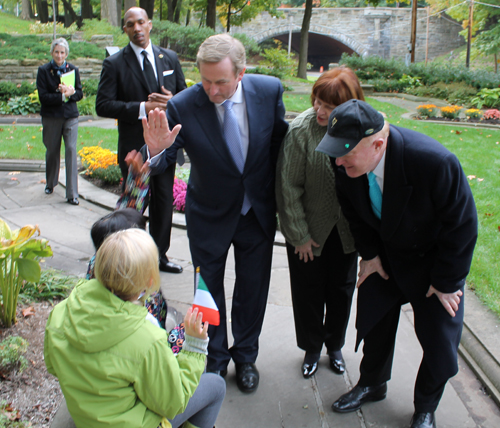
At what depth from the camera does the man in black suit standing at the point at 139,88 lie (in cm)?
418

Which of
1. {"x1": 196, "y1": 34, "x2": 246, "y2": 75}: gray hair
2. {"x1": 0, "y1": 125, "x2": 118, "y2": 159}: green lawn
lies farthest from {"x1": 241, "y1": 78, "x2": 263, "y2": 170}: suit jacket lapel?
{"x1": 0, "y1": 125, "x2": 118, "y2": 159}: green lawn

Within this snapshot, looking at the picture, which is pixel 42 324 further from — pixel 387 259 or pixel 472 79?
pixel 472 79

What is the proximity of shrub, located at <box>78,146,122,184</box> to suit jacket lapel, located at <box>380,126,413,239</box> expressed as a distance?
5128mm

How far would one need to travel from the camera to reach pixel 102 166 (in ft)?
22.6

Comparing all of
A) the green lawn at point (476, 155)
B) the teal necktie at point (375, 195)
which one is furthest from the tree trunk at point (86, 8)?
the teal necktie at point (375, 195)

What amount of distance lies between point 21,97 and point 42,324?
41.5 ft

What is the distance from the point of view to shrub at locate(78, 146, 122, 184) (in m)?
6.71

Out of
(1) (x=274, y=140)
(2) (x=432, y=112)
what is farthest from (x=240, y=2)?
(1) (x=274, y=140)

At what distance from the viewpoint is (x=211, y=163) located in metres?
2.58

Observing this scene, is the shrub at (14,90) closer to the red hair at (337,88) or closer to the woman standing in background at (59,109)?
the woman standing in background at (59,109)

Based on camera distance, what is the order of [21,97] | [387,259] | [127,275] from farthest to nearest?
[21,97] < [387,259] < [127,275]

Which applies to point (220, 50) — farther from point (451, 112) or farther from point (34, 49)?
point (34, 49)

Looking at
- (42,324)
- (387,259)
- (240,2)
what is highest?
(240,2)

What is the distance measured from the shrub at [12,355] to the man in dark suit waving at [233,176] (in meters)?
1.06
